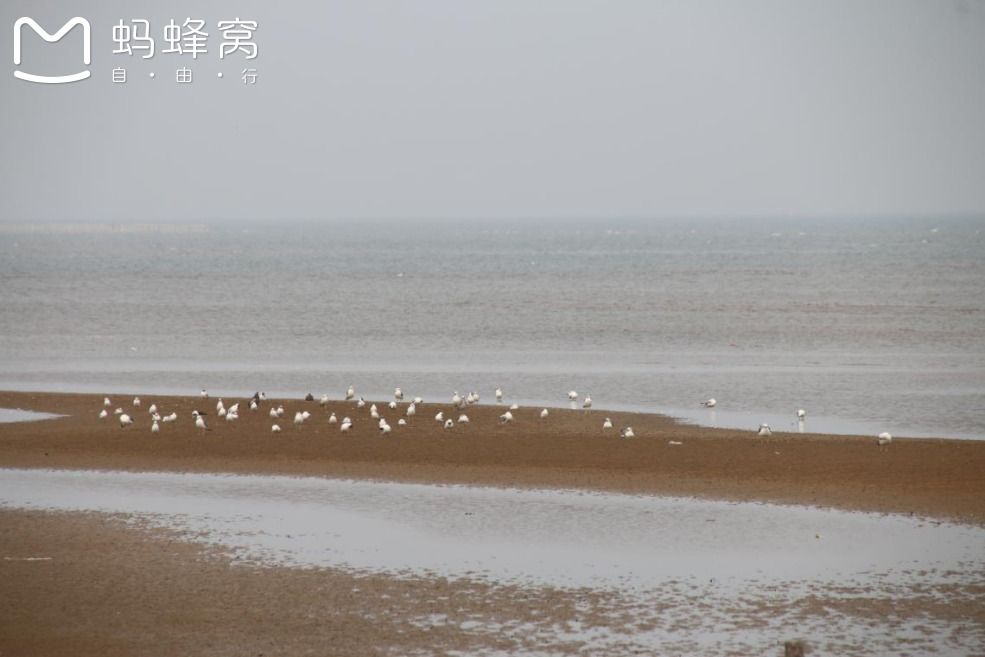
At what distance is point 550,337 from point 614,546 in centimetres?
3356

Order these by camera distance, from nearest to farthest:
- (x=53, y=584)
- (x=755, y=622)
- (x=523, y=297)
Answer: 1. (x=755, y=622)
2. (x=53, y=584)
3. (x=523, y=297)

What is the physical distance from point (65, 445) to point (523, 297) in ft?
170

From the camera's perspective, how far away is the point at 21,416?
31.5m

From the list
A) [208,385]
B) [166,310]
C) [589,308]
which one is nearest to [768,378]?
[208,385]

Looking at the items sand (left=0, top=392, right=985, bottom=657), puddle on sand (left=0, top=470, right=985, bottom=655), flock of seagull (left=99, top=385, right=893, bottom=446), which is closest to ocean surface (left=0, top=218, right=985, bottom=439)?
flock of seagull (left=99, top=385, right=893, bottom=446)

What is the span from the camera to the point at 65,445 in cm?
2748

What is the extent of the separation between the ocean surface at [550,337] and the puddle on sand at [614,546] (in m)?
9.17

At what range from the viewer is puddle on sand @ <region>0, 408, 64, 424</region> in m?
31.0

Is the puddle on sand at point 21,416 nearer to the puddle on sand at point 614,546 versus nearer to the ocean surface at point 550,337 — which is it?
the ocean surface at point 550,337

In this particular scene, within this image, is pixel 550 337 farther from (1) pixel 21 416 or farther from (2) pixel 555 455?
(2) pixel 555 455

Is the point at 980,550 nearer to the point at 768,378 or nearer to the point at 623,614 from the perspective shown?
the point at 623,614

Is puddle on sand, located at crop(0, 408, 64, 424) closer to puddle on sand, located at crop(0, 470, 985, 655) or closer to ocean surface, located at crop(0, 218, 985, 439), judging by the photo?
ocean surface, located at crop(0, 218, 985, 439)

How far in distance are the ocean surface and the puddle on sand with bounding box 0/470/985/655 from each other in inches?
361

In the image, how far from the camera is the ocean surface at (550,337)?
3562 centimetres
